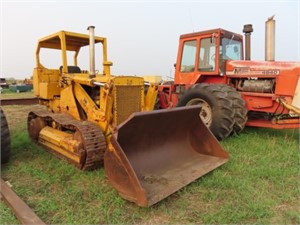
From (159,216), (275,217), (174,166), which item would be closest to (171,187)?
(159,216)

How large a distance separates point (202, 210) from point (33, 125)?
362cm

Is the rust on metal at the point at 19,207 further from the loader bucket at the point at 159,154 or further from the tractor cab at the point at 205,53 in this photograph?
the tractor cab at the point at 205,53

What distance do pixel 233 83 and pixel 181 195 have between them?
150 inches

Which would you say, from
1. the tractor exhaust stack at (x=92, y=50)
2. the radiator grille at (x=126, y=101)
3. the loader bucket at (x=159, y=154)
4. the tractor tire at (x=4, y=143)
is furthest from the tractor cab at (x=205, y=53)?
the tractor tire at (x=4, y=143)

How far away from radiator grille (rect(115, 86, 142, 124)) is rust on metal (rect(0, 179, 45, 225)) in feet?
5.74

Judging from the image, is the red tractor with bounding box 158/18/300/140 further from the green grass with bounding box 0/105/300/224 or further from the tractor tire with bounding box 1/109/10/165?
the tractor tire with bounding box 1/109/10/165

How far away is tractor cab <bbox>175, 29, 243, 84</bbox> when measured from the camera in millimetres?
6117

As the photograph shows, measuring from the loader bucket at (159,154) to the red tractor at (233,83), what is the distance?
1.21 metres

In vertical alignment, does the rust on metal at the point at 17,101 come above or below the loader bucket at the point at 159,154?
above

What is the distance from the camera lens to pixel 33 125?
16.8ft

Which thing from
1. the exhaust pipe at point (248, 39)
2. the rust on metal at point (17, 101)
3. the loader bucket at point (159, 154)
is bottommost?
the loader bucket at point (159, 154)

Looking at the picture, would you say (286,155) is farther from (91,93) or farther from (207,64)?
(91,93)

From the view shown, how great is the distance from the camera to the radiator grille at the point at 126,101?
424 cm

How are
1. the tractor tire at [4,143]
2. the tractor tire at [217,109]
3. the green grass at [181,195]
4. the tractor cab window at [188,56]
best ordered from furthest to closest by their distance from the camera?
the tractor cab window at [188,56] → the tractor tire at [217,109] → the tractor tire at [4,143] → the green grass at [181,195]
